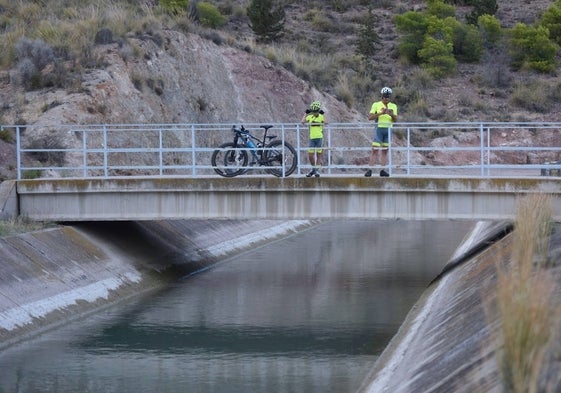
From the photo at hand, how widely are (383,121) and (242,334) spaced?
21.4 feet

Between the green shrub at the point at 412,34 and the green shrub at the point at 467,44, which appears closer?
the green shrub at the point at 412,34

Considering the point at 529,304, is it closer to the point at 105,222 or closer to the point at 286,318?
the point at 286,318

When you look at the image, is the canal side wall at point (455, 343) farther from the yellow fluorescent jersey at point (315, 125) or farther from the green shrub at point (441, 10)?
the green shrub at point (441, 10)

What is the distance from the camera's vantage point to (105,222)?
108ft

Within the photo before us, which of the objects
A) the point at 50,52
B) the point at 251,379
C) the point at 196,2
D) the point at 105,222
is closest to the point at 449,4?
the point at 196,2

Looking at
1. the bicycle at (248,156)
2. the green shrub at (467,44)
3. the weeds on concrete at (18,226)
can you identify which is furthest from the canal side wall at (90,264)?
the green shrub at (467,44)

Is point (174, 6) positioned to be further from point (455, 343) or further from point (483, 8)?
point (455, 343)

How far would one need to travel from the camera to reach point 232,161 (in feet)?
99.8

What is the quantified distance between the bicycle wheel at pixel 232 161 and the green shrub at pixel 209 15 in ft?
133

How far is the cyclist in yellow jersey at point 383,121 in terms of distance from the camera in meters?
28.0

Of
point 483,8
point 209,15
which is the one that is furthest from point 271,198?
point 483,8

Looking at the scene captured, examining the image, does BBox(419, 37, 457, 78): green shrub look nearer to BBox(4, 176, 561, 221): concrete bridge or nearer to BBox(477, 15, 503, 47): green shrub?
BBox(477, 15, 503, 47): green shrub

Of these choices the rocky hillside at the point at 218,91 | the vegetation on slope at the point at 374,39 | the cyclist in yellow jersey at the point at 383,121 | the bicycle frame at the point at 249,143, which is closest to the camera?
the cyclist in yellow jersey at the point at 383,121

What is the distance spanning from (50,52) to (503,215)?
24074 millimetres
